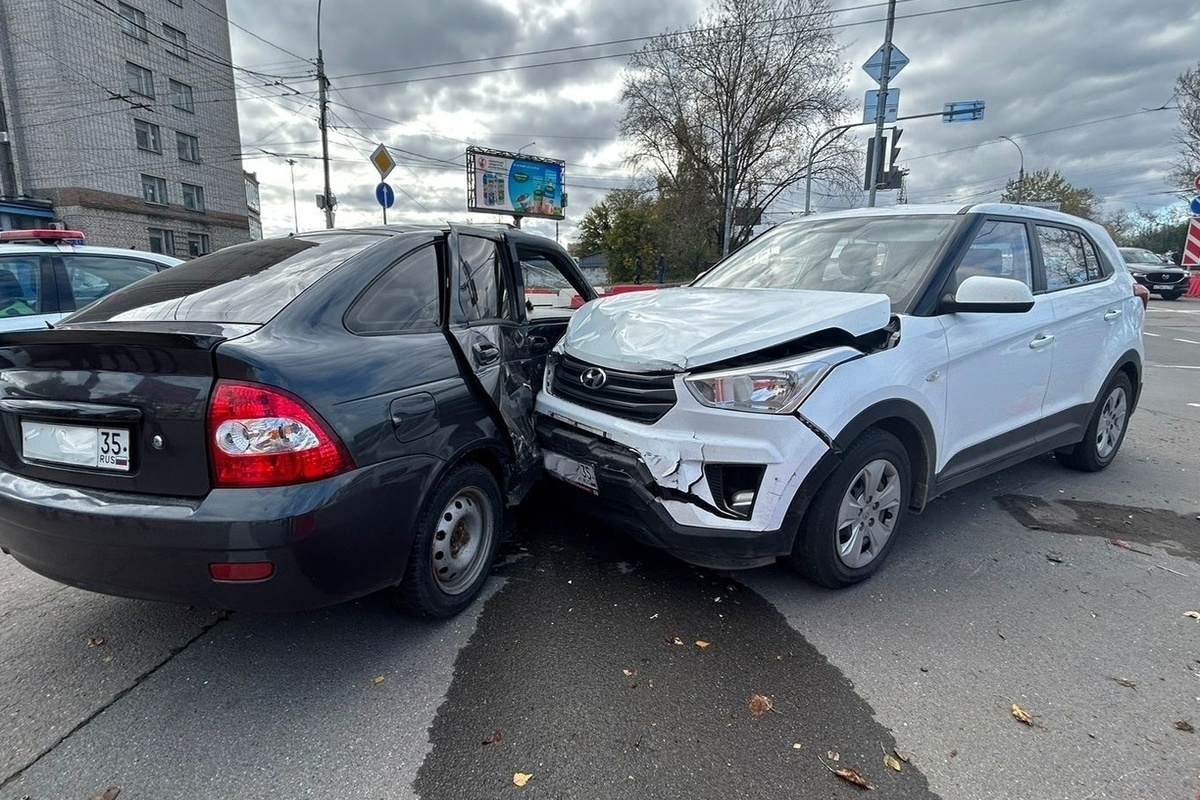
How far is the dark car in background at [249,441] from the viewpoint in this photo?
2020 millimetres

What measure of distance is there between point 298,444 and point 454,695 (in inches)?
42.2

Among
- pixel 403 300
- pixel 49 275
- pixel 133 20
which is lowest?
pixel 403 300

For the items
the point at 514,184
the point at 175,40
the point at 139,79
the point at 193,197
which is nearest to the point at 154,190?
the point at 193,197

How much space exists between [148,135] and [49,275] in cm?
3125

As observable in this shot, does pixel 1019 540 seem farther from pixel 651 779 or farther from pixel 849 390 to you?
pixel 651 779

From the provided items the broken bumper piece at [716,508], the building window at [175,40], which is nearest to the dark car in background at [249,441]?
the broken bumper piece at [716,508]

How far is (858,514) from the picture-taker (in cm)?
297

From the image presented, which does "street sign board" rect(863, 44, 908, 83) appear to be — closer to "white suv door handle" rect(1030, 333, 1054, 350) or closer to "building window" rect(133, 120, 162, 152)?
"white suv door handle" rect(1030, 333, 1054, 350)

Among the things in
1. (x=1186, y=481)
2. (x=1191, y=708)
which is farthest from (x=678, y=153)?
(x=1191, y=708)

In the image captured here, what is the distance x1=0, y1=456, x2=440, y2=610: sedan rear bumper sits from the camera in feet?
6.54

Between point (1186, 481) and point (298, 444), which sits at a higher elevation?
point (298, 444)

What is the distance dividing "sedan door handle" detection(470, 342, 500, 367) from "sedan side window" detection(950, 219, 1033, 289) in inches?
93.2

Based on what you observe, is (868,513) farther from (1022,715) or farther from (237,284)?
(237,284)

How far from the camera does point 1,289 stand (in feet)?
15.9
